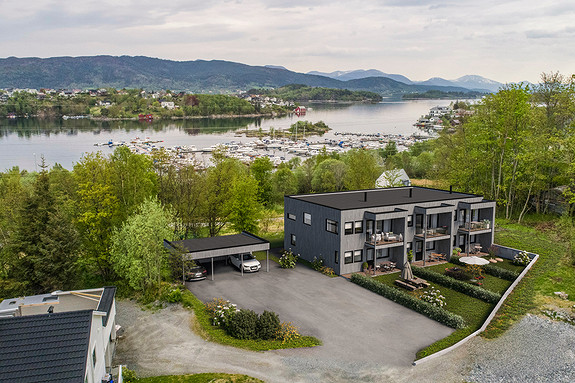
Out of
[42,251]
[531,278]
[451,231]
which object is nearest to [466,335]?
[531,278]

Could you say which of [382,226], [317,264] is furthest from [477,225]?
[317,264]

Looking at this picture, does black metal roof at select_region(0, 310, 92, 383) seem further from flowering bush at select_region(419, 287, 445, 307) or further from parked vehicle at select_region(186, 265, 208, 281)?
flowering bush at select_region(419, 287, 445, 307)

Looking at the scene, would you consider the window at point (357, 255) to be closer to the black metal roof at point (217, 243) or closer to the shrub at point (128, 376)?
the black metal roof at point (217, 243)

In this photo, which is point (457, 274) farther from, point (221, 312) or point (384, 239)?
point (221, 312)

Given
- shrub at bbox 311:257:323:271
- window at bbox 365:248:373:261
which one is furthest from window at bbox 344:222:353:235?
shrub at bbox 311:257:323:271

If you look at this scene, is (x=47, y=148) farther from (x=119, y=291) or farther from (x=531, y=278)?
(x=531, y=278)
